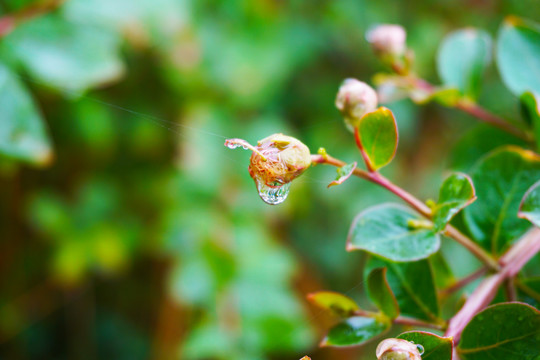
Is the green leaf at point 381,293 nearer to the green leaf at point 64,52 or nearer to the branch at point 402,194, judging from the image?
the branch at point 402,194

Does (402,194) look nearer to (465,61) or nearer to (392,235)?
(392,235)

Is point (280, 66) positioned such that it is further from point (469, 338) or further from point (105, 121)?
point (469, 338)

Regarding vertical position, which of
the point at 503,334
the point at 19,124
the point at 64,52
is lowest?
the point at 503,334

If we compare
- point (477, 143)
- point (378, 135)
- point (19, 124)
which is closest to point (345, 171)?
point (378, 135)

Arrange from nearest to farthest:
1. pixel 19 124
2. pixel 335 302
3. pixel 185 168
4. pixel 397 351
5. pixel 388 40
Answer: pixel 397 351 → pixel 335 302 → pixel 388 40 → pixel 19 124 → pixel 185 168

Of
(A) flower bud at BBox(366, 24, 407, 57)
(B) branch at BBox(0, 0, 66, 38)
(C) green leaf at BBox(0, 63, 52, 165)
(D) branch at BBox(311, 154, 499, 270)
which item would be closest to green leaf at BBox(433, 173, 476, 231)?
(D) branch at BBox(311, 154, 499, 270)

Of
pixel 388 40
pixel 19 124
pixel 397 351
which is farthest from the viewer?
pixel 19 124

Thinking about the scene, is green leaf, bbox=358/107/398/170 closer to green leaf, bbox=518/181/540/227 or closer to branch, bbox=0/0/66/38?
green leaf, bbox=518/181/540/227
